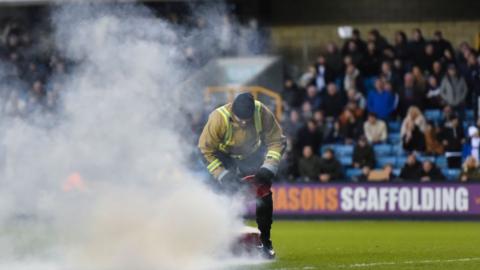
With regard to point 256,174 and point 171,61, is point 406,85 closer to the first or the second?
point 171,61

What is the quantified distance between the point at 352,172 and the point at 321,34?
6171mm

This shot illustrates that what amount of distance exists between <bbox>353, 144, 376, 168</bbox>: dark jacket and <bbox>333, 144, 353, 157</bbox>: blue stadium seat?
113 cm

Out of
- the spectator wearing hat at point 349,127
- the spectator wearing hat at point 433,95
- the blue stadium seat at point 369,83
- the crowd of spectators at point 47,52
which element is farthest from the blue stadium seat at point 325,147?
the crowd of spectators at point 47,52

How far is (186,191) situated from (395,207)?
12245 millimetres

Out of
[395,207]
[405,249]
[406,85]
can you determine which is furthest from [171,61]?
[406,85]

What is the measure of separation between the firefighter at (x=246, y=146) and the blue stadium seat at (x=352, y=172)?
1302cm

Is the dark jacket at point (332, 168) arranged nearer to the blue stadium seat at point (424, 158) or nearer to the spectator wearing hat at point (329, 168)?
the spectator wearing hat at point (329, 168)

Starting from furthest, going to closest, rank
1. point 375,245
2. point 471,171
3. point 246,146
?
point 471,171, point 375,245, point 246,146

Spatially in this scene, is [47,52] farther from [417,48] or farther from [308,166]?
[417,48]

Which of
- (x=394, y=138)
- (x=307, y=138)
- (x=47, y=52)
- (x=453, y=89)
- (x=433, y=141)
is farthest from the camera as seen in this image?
(x=47, y=52)

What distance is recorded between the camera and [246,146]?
16.8 m

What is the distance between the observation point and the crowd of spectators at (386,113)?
29.3m

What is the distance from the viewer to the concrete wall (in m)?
34.2

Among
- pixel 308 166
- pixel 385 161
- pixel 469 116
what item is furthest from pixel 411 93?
pixel 308 166
